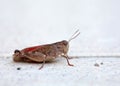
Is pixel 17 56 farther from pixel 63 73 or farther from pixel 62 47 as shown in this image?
pixel 63 73

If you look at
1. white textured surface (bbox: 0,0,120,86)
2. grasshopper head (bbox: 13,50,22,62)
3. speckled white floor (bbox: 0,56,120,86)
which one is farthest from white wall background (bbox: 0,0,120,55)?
grasshopper head (bbox: 13,50,22,62)

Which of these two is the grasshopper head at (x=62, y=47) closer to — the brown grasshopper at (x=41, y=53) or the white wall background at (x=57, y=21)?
the brown grasshopper at (x=41, y=53)

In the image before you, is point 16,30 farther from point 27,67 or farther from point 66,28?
point 27,67

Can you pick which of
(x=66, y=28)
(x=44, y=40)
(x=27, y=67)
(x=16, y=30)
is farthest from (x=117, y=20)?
(x=27, y=67)

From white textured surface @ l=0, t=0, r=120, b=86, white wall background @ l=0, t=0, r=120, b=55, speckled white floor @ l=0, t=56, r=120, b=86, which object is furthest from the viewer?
white wall background @ l=0, t=0, r=120, b=55

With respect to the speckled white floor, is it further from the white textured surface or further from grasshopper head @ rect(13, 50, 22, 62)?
the white textured surface

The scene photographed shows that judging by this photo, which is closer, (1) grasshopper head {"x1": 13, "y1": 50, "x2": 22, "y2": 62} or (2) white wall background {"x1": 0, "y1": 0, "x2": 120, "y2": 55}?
(1) grasshopper head {"x1": 13, "y1": 50, "x2": 22, "y2": 62}

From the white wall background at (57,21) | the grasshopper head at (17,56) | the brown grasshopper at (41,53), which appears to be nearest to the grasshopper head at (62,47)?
the brown grasshopper at (41,53)
